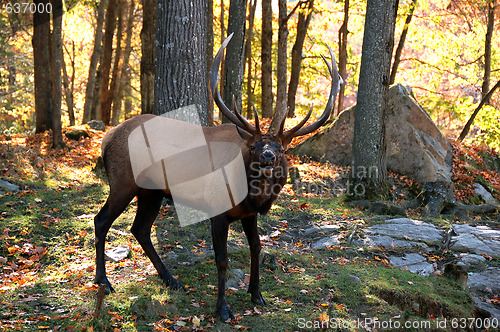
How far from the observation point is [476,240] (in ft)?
25.5

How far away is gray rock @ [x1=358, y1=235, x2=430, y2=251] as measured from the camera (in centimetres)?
759

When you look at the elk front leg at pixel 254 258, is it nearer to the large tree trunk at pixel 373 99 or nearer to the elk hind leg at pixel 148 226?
the elk hind leg at pixel 148 226

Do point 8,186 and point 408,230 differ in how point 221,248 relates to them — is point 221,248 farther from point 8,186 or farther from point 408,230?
point 8,186

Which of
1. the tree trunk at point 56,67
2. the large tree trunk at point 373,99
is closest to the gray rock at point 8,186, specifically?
→ the tree trunk at point 56,67

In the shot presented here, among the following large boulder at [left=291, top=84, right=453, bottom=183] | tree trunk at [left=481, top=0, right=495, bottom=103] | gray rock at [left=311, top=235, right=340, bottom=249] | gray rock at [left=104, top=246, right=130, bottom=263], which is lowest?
gray rock at [left=311, top=235, right=340, bottom=249]

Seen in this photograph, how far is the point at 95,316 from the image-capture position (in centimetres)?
438

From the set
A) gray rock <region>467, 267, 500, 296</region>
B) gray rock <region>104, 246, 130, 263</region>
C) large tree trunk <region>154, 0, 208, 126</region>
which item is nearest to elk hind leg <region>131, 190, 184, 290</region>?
gray rock <region>104, 246, 130, 263</region>

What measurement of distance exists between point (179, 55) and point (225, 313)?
428cm

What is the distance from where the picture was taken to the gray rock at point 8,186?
27.0ft

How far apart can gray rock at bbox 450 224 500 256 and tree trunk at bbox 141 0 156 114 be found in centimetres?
842

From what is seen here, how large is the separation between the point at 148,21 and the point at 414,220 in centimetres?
912

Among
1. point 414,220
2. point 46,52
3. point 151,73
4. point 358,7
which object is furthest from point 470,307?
point 358,7

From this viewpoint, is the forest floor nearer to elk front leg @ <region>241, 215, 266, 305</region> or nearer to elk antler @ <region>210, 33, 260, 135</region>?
elk front leg @ <region>241, 215, 266, 305</region>

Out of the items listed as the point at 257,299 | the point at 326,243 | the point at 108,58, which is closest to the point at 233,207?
the point at 257,299
